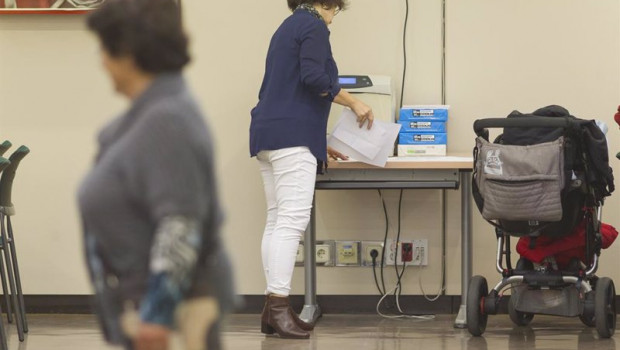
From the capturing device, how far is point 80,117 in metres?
5.23

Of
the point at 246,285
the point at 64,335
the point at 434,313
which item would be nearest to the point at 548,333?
the point at 434,313

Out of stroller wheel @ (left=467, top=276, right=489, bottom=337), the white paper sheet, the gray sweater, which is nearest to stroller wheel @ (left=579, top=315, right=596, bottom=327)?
stroller wheel @ (left=467, top=276, right=489, bottom=337)

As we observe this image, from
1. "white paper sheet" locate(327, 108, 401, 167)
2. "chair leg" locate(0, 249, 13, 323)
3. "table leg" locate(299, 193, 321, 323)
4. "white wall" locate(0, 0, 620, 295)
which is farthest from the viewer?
"white wall" locate(0, 0, 620, 295)

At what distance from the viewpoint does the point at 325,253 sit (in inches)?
204

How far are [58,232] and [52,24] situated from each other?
102cm

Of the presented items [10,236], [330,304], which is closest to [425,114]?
[330,304]

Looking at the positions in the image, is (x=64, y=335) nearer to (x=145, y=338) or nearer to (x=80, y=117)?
(x=80, y=117)

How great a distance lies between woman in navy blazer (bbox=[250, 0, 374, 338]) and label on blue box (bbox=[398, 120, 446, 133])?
0.48 meters

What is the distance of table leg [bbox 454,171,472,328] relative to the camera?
15.5ft

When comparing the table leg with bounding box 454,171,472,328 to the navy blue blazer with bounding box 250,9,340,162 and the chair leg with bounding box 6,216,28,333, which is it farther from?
the chair leg with bounding box 6,216,28,333

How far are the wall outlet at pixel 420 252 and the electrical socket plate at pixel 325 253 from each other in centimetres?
39

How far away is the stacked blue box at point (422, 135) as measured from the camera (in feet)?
15.8

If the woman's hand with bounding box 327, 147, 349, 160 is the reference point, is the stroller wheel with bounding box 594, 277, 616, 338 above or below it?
below

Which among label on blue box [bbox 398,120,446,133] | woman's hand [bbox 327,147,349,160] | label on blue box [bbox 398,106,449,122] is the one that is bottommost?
woman's hand [bbox 327,147,349,160]
